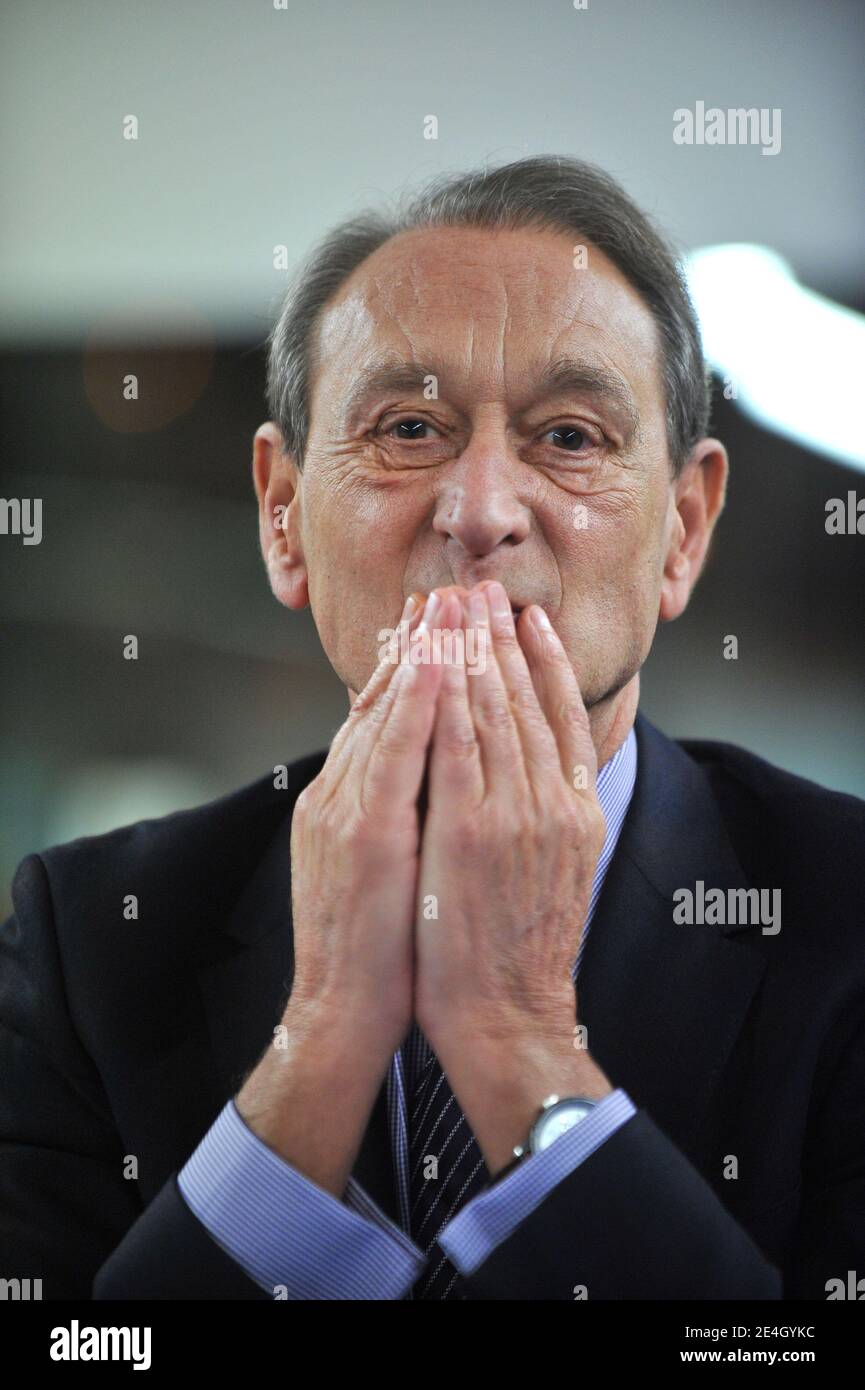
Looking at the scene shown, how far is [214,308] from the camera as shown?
6.25 ft

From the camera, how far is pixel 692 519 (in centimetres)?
181

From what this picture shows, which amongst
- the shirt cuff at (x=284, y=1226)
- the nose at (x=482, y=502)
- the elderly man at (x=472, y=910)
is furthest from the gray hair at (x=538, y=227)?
the shirt cuff at (x=284, y=1226)

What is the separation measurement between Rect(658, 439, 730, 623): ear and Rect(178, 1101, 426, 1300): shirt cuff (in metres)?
0.87

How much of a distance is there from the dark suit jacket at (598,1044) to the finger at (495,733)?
1.00ft

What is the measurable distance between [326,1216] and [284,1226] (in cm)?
4

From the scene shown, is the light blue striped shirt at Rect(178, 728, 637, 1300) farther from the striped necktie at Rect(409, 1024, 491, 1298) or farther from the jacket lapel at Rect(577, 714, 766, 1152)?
the jacket lapel at Rect(577, 714, 766, 1152)

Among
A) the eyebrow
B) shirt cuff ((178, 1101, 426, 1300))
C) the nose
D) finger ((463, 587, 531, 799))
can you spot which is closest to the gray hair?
the eyebrow

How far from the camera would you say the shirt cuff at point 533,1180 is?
49.3 inches

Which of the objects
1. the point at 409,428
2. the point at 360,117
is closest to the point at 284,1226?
the point at 409,428

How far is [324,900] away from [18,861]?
0.66m

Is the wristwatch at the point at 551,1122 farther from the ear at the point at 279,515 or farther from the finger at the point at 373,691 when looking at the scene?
the ear at the point at 279,515

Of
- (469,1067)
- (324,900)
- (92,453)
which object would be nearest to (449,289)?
(92,453)

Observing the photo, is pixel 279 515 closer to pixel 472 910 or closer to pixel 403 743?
pixel 403 743

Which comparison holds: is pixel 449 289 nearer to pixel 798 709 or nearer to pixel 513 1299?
pixel 798 709
